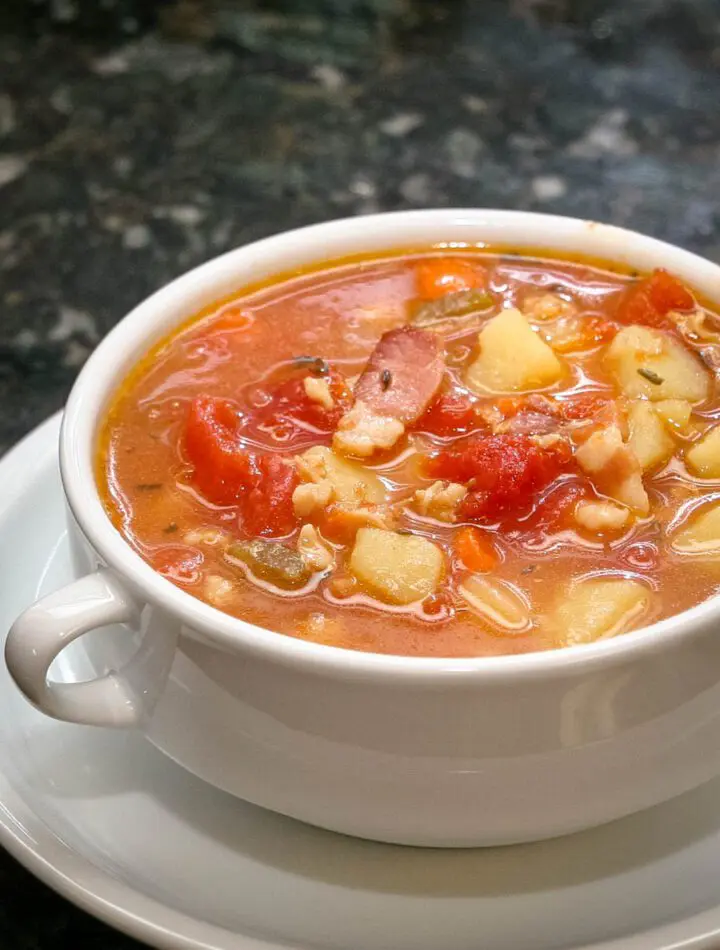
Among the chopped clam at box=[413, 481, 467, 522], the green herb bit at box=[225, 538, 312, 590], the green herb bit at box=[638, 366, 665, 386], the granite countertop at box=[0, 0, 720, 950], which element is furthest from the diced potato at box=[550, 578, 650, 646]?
the granite countertop at box=[0, 0, 720, 950]

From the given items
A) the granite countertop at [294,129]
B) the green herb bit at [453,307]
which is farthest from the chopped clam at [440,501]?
the granite countertop at [294,129]

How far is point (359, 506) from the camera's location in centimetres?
209

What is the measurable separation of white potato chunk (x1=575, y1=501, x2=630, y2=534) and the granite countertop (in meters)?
1.72

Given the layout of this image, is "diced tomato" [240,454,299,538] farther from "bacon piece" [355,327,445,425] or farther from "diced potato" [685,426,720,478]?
"diced potato" [685,426,720,478]

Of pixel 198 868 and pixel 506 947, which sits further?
pixel 198 868

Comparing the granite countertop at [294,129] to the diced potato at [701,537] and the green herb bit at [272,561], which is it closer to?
the green herb bit at [272,561]

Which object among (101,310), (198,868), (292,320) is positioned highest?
(292,320)

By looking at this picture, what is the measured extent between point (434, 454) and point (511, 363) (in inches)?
10.6

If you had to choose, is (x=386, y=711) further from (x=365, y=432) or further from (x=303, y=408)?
(x=303, y=408)

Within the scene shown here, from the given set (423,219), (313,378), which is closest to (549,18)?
(423,219)

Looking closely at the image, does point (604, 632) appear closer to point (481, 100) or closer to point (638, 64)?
point (481, 100)

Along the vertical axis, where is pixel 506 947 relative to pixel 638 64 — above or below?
above

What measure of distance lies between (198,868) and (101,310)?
2.18 metres

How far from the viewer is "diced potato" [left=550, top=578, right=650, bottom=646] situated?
1795mm
